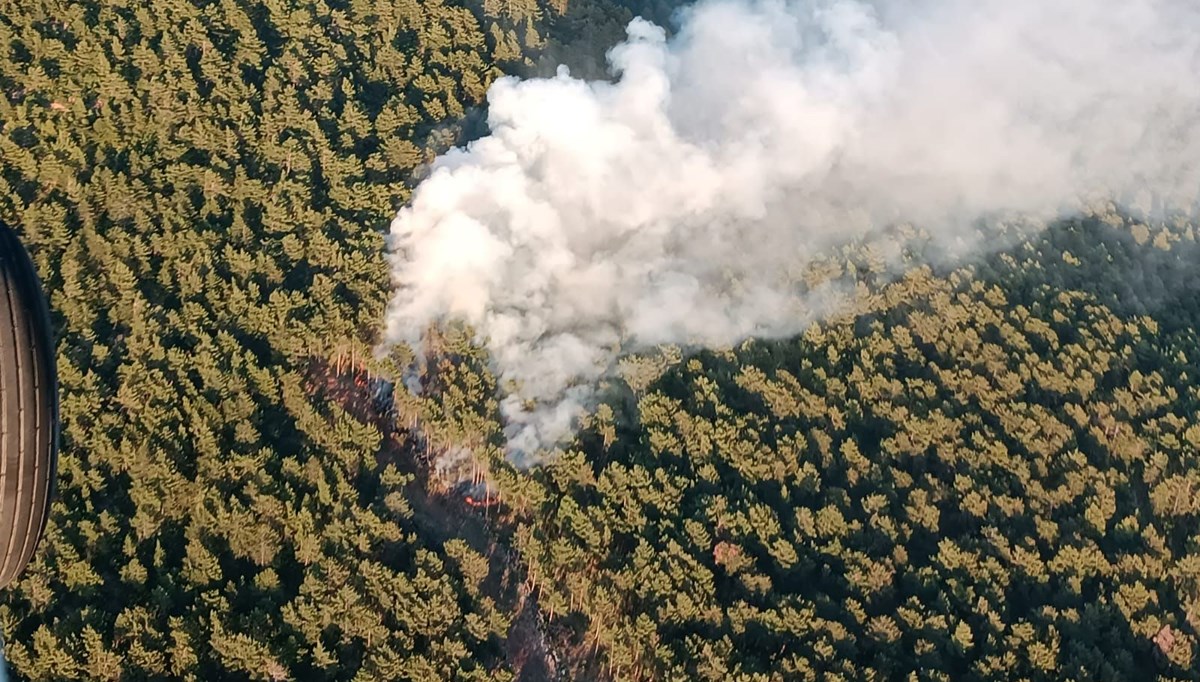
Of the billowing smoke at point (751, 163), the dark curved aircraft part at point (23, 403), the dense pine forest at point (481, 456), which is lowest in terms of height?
the dark curved aircraft part at point (23, 403)

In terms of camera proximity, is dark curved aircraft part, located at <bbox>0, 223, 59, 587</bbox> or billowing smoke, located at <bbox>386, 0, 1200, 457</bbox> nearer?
dark curved aircraft part, located at <bbox>0, 223, 59, 587</bbox>

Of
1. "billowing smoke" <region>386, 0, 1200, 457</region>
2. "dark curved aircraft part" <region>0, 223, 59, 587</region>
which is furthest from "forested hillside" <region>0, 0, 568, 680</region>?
"dark curved aircraft part" <region>0, 223, 59, 587</region>

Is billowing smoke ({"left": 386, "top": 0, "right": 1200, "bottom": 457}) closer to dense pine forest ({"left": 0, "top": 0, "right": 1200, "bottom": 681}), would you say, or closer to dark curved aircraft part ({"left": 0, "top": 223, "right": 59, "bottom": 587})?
dense pine forest ({"left": 0, "top": 0, "right": 1200, "bottom": 681})

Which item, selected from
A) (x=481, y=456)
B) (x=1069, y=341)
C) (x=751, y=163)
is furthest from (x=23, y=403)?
(x=1069, y=341)

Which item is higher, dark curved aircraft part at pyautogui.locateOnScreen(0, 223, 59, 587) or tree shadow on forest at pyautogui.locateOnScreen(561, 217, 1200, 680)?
tree shadow on forest at pyautogui.locateOnScreen(561, 217, 1200, 680)

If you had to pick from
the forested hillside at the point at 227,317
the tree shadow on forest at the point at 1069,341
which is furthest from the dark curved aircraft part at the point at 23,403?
the tree shadow on forest at the point at 1069,341

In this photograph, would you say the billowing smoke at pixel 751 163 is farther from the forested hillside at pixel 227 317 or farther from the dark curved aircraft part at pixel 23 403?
the dark curved aircraft part at pixel 23 403

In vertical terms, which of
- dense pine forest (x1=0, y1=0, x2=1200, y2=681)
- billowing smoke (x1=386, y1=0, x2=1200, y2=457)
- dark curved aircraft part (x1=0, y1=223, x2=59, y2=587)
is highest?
billowing smoke (x1=386, y1=0, x2=1200, y2=457)
